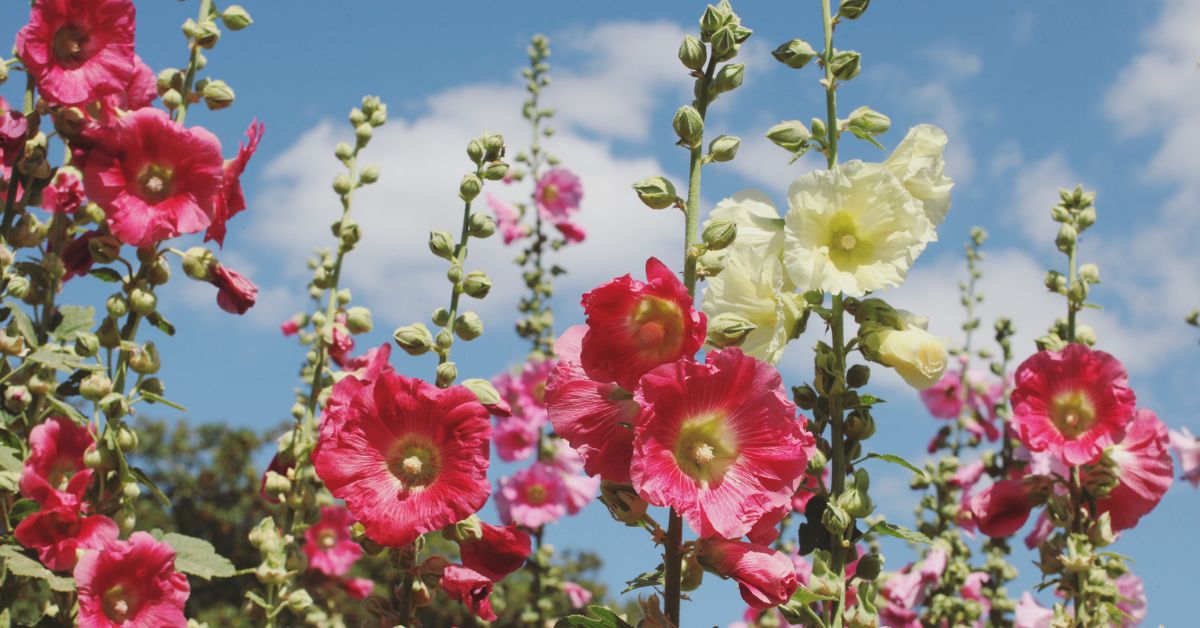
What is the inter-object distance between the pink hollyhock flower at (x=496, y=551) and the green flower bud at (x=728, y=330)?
0.45 m

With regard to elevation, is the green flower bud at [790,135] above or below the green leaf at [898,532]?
above

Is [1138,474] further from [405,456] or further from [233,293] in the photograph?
[233,293]

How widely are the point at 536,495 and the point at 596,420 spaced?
367 cm

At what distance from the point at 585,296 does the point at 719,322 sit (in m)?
0.21

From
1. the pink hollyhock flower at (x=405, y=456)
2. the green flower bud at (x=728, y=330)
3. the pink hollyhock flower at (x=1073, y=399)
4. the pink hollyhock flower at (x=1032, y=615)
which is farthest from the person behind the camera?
the pink hollyhock flower at (x=1032, y=615)

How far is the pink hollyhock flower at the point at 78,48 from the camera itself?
2.44m

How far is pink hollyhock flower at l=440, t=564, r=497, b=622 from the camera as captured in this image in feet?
5.81

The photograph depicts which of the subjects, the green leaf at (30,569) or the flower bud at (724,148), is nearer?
the flower bud at (724,148)

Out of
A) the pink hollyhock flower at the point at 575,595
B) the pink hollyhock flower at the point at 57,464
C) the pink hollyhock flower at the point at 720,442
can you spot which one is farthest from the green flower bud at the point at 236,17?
the pink hollyhock flower at the point at 575,595

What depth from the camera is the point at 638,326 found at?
1.58 m

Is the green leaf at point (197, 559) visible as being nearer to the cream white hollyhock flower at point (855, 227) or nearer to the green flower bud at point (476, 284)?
the green flower bud at point (476, 284)

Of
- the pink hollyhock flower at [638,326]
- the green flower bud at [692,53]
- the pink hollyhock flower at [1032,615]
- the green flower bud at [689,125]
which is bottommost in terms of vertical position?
the pink hollyhock flower at [638,326]

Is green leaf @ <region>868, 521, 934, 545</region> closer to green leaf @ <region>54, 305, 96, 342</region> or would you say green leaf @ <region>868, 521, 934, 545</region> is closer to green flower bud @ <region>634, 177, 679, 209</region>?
green flower bud @ <region>634, 177, 679, 209</region>

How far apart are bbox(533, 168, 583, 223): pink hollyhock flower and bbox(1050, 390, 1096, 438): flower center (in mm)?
3312
